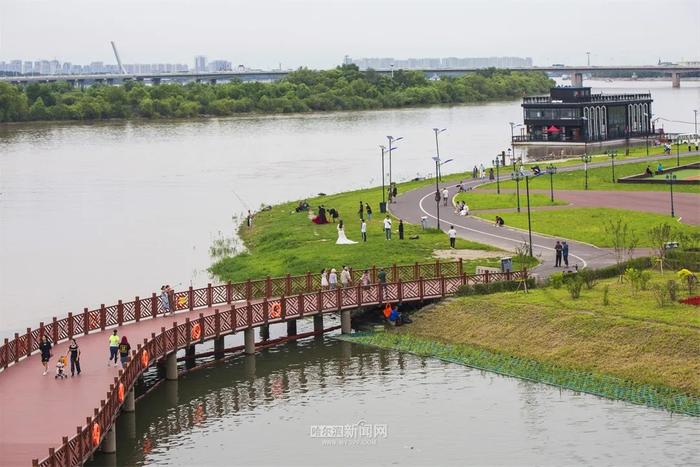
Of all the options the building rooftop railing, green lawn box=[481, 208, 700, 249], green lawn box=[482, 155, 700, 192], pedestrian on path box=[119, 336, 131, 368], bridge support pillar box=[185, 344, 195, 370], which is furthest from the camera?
the building rooftop railing

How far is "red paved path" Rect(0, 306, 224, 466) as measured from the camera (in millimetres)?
36562

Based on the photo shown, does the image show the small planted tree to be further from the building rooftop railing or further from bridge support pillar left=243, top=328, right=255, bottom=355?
the building rooftop railing

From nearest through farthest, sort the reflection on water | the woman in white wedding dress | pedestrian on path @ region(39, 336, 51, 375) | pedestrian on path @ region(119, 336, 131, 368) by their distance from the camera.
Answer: the reflection on water
pedestrian on path @ region(119, 336, 131, 368)
pedestrian on path @ region(39, 336, 51, 375)
the woman in white wedding dress

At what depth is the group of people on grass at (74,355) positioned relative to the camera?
4316cm

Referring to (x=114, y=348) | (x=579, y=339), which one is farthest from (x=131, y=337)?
(x=579, y=339)

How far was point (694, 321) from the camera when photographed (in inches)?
1850

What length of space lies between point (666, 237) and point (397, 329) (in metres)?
14.1

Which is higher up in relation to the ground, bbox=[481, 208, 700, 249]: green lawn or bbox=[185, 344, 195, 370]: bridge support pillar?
bbox=[481, 208, 700, 249]: green lawn

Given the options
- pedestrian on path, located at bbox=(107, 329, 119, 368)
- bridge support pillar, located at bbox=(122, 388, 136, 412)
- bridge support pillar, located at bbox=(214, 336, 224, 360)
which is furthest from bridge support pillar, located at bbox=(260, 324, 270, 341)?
bridge support pillar, located at bbox=(122, 388, 136, 412)

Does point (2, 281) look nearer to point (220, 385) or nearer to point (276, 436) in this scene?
point (220, 385)

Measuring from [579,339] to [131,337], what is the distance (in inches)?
649

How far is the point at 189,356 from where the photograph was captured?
50812 millimetres

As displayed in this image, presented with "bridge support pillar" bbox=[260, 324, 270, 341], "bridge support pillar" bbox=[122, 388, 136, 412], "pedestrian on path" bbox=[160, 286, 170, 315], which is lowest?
"bridge support pillar" bbox=[122, 388, 136, 412]

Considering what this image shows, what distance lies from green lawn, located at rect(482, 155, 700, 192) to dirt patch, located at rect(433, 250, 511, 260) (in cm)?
2562
